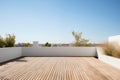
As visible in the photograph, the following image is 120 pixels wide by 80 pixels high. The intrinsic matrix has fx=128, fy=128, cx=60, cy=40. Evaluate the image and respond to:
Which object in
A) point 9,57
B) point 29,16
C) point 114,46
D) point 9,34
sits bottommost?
point 9,57

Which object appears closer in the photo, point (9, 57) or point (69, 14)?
point (9, 57)

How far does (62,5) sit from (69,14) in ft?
5.30

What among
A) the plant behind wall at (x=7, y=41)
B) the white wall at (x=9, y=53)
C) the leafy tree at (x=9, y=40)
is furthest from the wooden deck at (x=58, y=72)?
the leafy tree at (x=9, y=40)

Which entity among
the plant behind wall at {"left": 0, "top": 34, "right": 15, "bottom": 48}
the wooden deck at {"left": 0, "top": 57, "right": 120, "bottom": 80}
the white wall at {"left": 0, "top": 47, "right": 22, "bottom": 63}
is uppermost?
the plant behind wall at {"left": 0, "top": 34, "right": 15, "bottom": 48}

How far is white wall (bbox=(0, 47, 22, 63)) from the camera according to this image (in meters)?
7.21

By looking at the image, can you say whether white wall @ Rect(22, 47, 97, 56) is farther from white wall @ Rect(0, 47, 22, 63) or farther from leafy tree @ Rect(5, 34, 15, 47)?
leafy tree @ Rect(5, 34, 15, 47)

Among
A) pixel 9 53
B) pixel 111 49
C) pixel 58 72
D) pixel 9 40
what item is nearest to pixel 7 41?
pixel 9 40

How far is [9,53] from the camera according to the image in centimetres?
816

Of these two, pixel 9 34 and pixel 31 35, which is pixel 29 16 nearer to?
pixel 9 34

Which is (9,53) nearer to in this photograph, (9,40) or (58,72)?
(9,40)

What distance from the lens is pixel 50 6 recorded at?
1001cm

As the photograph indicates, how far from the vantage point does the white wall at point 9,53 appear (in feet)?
23.7

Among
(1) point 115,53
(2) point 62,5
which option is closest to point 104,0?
(2) point 62,5

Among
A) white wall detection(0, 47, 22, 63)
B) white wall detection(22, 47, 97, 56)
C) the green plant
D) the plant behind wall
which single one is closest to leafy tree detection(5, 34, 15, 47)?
the plant behind wall
